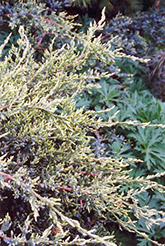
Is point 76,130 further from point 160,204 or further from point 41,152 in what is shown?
point 160,204

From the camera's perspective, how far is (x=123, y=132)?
233 cm

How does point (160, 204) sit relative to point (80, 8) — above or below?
below

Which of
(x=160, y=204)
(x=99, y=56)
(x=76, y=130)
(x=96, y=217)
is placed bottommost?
(x=160, y=204)

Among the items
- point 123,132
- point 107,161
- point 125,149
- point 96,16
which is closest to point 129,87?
point 123,132

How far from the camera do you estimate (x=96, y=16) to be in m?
3.33

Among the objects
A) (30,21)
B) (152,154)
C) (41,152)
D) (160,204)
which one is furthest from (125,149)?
(30,21)

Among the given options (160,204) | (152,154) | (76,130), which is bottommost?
(160,204)

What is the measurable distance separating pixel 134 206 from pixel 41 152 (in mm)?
654

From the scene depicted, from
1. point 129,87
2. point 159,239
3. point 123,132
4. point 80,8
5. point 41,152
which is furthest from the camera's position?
point 80,8

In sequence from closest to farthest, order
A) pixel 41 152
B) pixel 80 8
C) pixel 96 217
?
1. pixel 41 152
2. pixel 96 217
3. pixel 80 8

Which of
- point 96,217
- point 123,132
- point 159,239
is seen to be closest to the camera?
point 96,217

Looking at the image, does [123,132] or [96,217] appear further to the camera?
[123,132]

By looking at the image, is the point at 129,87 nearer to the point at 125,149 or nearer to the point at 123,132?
the point at 123,132

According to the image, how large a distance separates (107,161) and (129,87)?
1.43 meters
